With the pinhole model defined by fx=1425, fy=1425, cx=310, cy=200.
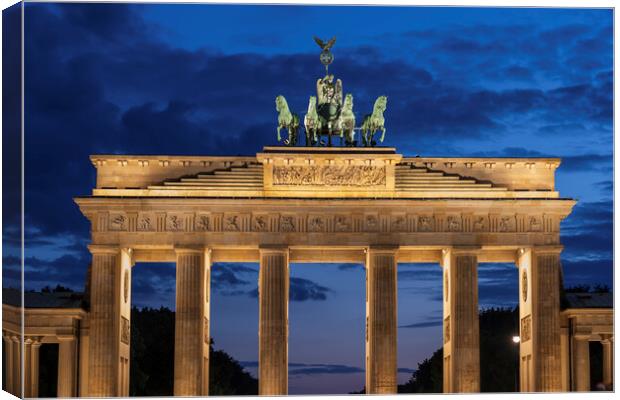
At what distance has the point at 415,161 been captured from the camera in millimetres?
73688

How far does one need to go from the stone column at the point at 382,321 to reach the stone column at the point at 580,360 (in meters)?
9.21

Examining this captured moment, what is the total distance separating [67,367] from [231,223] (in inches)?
426

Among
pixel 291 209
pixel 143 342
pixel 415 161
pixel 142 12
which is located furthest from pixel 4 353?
pixel 143 342

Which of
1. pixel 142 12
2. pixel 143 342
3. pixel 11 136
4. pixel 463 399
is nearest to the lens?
pixel 11 136

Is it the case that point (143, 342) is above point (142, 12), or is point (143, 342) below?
below

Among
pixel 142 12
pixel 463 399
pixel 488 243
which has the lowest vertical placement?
pixel 463 399

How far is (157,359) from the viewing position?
105312 millimetres

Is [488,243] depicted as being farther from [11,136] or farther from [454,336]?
[11,136]

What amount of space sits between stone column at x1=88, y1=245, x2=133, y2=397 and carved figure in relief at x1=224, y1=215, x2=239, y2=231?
5.34 m

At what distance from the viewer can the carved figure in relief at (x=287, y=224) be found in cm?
7188

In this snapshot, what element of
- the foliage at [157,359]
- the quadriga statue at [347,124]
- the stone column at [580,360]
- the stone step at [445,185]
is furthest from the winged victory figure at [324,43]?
the foliage at [157,359]

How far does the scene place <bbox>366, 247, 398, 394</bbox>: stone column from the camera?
71250 mm

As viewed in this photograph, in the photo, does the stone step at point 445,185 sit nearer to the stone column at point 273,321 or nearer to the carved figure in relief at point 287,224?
the carved figure in relief at point 287,224

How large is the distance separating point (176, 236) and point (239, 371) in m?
61.4
